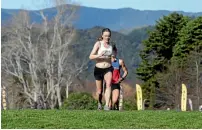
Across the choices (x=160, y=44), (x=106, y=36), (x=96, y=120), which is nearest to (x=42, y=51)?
(x=160, y=44)

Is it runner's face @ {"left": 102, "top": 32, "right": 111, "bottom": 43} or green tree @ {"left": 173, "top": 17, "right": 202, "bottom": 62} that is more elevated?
green tree @ {"left": 173, "top": 17, "right": 202, "bottom": 62}

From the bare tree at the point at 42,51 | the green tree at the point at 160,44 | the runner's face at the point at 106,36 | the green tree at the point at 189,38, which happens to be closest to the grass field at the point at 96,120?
the runner's face at the point at 106,36

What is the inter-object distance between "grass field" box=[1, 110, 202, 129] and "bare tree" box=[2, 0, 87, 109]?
50.1m

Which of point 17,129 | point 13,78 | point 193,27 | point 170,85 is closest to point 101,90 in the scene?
point 17,129

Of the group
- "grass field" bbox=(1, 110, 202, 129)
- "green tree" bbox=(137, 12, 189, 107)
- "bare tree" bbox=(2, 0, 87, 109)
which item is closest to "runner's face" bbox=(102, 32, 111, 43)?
"grass field" bbox=(1, 110, 202, 129)

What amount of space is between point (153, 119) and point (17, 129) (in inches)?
84.5

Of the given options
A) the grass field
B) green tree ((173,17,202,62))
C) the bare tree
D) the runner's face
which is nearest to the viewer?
the grass field

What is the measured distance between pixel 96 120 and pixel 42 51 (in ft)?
180

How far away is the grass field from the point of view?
9.22 m

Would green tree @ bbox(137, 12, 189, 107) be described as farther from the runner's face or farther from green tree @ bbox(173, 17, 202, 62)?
the runner's face

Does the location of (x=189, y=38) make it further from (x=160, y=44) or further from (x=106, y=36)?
(x=106, y=36)

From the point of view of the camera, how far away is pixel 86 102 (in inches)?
1005

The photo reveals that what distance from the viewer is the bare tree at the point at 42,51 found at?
61.6m

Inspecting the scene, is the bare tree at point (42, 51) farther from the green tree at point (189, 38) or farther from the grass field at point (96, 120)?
the grass field at point (96, 120)
